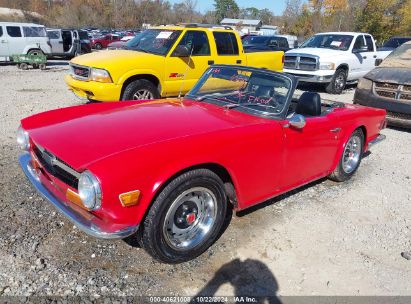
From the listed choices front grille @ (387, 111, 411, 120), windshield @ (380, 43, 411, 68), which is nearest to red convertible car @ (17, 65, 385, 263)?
front grille @ (387, 111, 411, 120)

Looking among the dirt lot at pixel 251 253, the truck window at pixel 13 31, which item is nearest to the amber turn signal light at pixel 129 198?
the dirt lot at pixel 251 253

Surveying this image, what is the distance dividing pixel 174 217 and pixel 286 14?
84081mm

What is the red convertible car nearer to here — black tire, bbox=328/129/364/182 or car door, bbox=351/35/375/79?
black tire, bbox=328/129/364/182

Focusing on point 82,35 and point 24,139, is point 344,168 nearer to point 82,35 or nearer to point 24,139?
point 24,139

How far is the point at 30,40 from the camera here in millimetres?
16922

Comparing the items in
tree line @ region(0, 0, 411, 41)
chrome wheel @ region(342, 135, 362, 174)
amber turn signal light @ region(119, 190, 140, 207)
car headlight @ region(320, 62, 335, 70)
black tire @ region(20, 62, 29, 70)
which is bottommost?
black tire @ region(20, 62, 29, 70)

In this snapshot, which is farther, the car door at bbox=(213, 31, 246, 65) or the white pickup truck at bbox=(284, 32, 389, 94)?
the white pickup truck at bbox=(284, 32, 389, 94)

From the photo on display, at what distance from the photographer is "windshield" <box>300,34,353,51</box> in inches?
464

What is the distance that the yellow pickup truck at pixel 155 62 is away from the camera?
6.95 metres

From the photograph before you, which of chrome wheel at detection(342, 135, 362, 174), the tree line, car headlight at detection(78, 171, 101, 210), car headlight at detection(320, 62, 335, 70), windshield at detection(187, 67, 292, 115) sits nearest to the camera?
car headlight at detection(78, 171, 101, 210)

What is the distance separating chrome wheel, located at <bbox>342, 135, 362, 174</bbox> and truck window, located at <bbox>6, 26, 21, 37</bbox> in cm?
1682

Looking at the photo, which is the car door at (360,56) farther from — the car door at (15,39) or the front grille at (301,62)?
the car door at (15,39)

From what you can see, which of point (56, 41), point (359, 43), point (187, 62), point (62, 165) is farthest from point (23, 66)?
point (62, 165)

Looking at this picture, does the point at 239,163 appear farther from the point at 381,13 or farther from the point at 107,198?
the point at 381,13
